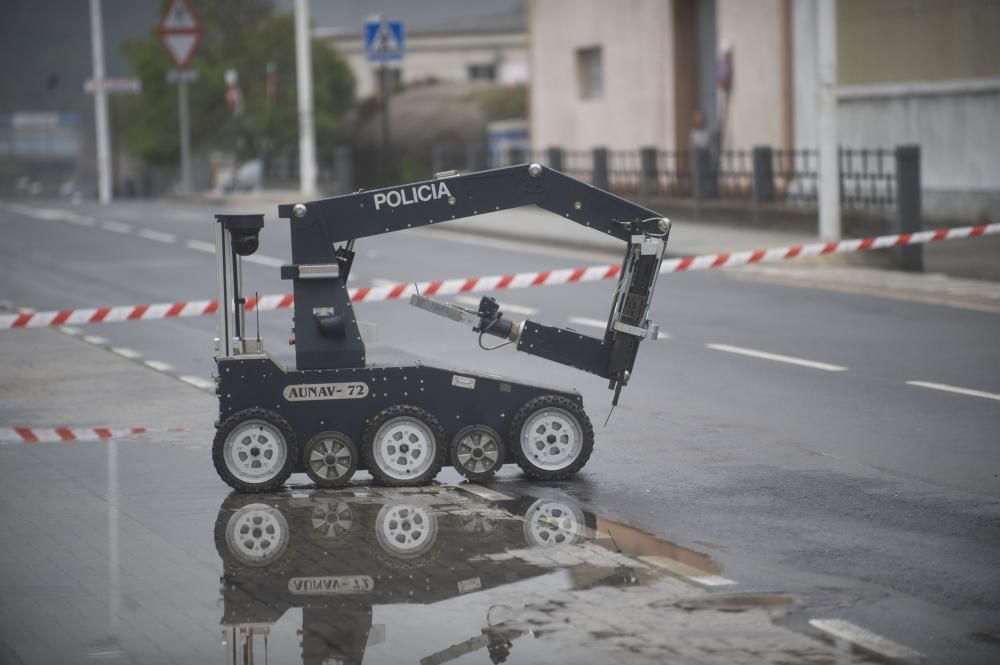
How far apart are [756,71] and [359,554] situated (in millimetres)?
27006

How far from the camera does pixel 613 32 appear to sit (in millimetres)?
39969

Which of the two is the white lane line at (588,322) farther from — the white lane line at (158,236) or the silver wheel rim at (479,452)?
the white lane line at (158,236)

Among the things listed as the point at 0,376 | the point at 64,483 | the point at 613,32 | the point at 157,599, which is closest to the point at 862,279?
the point at 0,376

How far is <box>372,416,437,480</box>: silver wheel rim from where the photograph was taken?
9992 mm

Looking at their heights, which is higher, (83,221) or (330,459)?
(83,221)

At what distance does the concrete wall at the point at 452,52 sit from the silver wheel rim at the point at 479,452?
6028 cm

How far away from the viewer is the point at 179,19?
48.2 metres

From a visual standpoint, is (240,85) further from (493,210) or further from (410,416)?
(410,416)

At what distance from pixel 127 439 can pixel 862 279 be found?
1207cm

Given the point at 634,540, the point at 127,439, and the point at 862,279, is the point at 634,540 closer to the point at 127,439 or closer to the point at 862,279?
the point at 127,439

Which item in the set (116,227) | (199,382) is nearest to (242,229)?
(199,382)

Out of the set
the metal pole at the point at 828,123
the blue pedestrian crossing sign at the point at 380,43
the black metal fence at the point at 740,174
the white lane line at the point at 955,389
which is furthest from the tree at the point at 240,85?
the white lane line at the point at 955,389

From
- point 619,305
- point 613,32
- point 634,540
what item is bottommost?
point 634,540

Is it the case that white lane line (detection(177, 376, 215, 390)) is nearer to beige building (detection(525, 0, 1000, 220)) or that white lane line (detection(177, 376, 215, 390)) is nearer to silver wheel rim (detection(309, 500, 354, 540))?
silver wheel rim (detection(309, 500, 354, 540))
